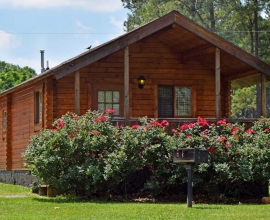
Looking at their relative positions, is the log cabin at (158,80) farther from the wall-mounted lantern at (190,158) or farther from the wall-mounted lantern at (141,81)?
the wall-mounted lantern at (190,158)

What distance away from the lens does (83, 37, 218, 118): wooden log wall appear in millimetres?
25000

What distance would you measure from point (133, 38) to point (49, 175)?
18.6ft

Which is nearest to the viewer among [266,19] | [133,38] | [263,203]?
[263,203]

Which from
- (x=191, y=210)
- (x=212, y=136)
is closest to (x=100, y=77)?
(x=212, y=136)

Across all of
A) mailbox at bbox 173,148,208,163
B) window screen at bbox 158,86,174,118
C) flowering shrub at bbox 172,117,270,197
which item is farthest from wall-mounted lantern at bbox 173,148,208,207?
window screen at bbox 158,86,174,118

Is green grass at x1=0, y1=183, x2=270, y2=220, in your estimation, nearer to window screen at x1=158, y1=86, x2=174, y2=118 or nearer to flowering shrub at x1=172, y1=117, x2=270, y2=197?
flowering shrub at x1=172, y1=117, x2=270, y2=197

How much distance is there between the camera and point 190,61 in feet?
84.7

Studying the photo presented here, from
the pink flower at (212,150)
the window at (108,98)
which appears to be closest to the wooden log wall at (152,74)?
the window at (108,98)

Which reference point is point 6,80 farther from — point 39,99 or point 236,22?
point 39,99

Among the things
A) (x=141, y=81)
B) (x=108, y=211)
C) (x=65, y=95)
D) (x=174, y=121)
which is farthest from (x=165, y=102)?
(x=108, y=211)

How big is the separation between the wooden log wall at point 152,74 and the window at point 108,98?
0.68 ft

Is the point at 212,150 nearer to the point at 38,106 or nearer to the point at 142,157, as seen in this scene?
the point at 142,157

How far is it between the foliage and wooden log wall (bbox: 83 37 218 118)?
17.6 feet

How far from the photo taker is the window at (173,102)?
84.3ft
